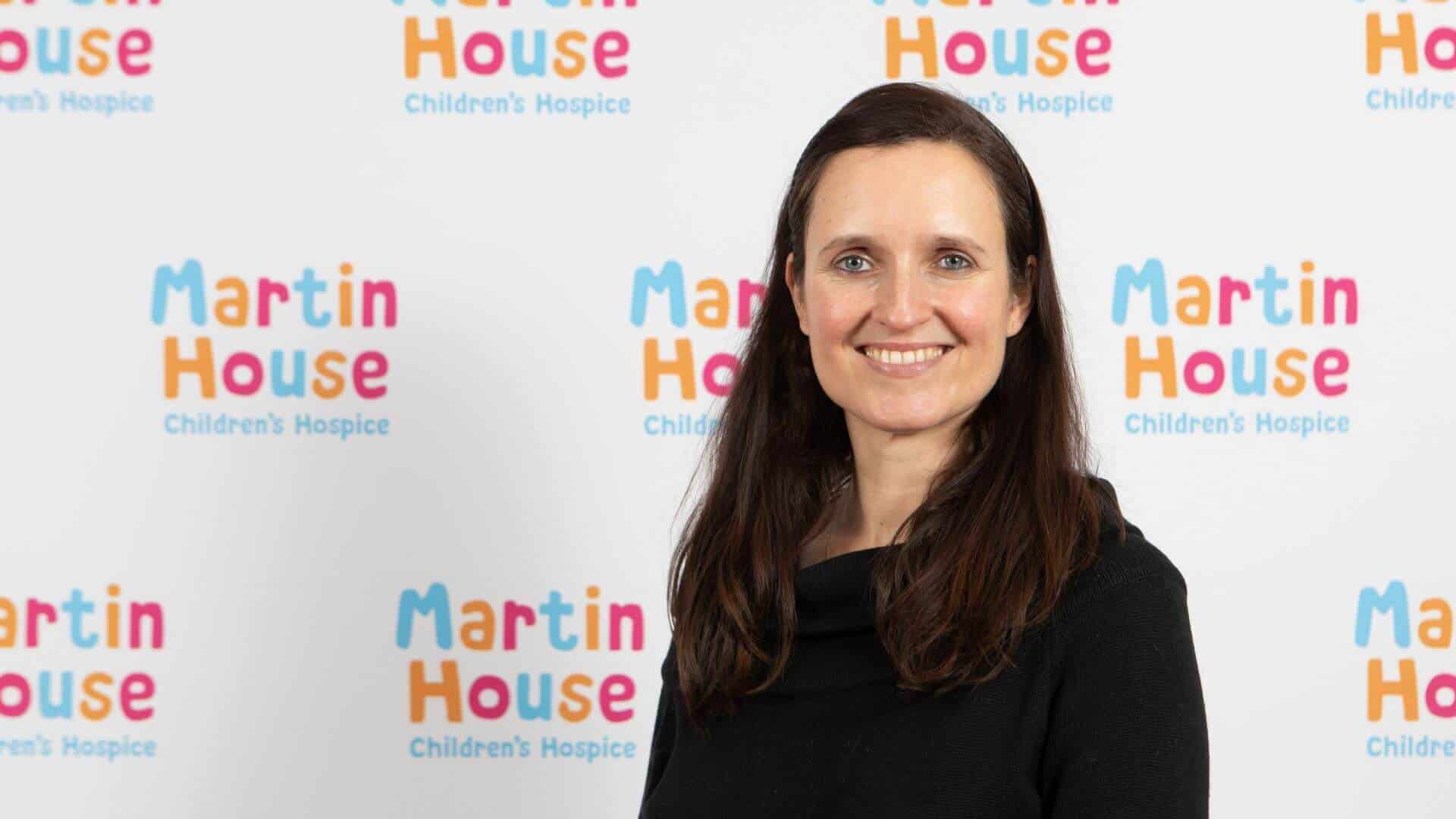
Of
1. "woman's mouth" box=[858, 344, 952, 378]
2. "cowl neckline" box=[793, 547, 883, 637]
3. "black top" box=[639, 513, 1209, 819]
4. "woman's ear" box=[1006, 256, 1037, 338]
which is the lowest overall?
"black top" box=[639, 513, 1209, 819]

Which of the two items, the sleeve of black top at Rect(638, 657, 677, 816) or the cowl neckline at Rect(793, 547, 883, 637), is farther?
the sleeve of black top at Rect(638, 657, 677, 816)

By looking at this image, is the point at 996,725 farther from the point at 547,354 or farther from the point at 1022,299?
the point at 547,354

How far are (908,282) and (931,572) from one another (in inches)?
8.7

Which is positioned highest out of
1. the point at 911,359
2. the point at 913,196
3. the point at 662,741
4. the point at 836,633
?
the point at 913,196

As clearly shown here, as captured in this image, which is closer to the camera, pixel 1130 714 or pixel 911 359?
pixel 1130 714

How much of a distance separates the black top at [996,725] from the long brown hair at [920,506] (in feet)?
0.07

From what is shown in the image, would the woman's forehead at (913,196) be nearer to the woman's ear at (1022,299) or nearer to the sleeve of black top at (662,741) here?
the woman's ear at (1022,299)

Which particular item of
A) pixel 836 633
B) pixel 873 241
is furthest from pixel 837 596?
pixel 873 241

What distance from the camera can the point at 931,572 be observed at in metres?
1.08

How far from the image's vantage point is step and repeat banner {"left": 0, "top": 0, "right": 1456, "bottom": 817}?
2.15 m

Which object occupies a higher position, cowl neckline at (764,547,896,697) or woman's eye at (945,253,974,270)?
woman's eye at (945,253,974,270)

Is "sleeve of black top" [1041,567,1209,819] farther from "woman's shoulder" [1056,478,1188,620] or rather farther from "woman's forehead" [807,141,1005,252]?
"woman's forehead" [807,141,1005,252]

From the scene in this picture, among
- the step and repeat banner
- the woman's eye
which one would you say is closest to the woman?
the woman's eye

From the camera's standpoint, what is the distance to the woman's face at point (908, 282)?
108cm
